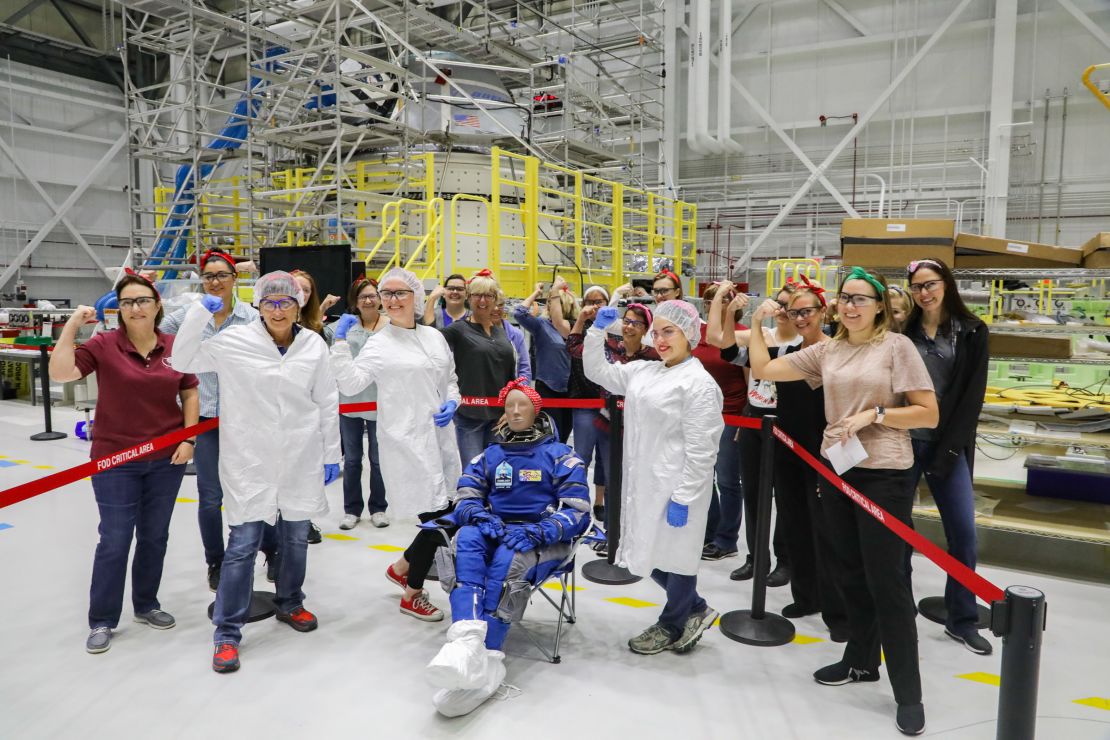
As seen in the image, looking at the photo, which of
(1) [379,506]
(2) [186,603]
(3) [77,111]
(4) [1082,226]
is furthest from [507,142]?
(3) [77,111]

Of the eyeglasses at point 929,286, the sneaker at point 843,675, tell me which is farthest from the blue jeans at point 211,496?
the eyeglasses at point 929,286

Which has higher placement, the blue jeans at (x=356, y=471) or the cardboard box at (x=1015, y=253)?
the cardboard box at (x=1015, y=253)

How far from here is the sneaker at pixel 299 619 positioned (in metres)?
3.74

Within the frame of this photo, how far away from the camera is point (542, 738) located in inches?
110

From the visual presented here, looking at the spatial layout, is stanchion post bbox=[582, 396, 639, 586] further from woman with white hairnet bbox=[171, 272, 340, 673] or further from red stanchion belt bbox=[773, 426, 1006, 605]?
woman with white hairnet bbox=[171, 272, 340, 673]

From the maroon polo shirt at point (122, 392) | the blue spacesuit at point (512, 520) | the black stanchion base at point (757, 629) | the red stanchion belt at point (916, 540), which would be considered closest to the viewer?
the red stanchion belt at point (916, 540)

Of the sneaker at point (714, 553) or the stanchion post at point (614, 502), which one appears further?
the sneaker at point (714, 553)

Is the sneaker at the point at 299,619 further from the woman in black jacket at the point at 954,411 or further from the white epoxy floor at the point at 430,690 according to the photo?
the woman in black jacket at the point at 954,411

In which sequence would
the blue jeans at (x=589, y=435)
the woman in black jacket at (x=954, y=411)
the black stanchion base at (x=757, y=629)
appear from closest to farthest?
the woman in black jacket at (x=954, y=411) → the black stanchion base at (x=757, y=629) → the blue jeans at (x=589, y=435)

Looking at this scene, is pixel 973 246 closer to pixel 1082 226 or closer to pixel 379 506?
pixel 379 506

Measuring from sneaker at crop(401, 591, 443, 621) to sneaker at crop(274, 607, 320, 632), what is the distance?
1.48 ft

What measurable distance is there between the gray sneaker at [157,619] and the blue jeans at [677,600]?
2.45m

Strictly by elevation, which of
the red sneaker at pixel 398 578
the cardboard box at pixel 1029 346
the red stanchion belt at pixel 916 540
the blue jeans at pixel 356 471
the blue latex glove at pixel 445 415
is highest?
the cardboard box at pixel 1029 346

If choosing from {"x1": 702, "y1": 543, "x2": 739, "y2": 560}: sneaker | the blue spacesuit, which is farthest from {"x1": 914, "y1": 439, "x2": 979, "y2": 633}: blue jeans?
the blue spacesuit
